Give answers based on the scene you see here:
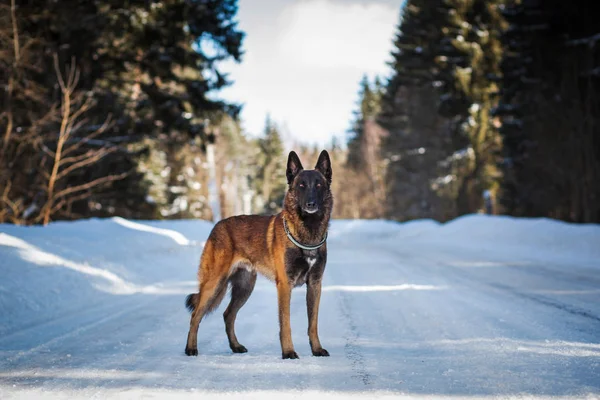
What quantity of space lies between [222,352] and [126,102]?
1768 cm

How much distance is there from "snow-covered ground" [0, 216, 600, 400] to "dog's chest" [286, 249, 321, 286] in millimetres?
749

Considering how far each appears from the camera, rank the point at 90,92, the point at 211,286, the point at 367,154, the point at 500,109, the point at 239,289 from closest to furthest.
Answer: the point at 211,286
the point at 239,289
the point at 90,92
the point at 500,109
the point at 367,154

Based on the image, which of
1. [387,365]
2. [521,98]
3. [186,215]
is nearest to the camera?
[387,365]

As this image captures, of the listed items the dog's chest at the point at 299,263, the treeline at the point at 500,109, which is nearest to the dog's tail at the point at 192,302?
the dog's chest at the point at 299,263

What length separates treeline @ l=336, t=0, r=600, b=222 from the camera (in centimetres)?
1848

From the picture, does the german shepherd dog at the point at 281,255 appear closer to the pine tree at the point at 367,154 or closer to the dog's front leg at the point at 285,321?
the dog's front leg at the point at 285,321

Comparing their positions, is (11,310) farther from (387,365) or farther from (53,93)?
(53,93)

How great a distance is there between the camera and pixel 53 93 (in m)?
15.1

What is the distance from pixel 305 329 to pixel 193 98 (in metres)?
16.7

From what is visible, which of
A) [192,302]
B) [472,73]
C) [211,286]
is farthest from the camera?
[472,73]

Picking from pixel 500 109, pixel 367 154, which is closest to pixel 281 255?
pixel 500 109

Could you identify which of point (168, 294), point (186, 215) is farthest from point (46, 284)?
point (186, 215)

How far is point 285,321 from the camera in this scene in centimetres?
447

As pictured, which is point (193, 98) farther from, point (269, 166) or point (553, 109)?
point (269, 166)
